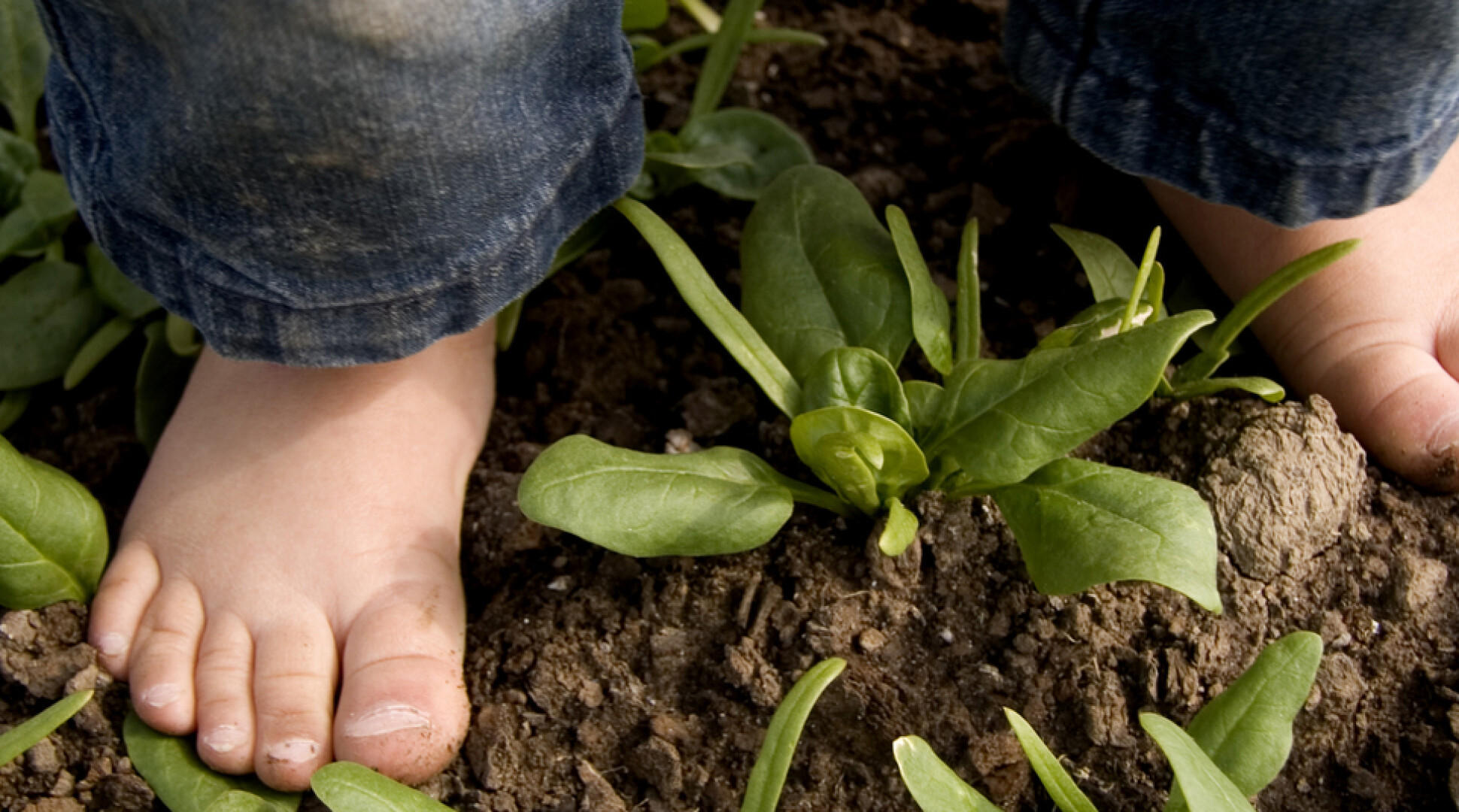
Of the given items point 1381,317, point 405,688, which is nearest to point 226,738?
point 405,688

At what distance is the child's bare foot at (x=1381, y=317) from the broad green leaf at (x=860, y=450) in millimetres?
409

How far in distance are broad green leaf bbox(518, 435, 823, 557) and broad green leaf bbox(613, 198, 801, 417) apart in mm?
95

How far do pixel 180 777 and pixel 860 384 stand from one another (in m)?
0.64

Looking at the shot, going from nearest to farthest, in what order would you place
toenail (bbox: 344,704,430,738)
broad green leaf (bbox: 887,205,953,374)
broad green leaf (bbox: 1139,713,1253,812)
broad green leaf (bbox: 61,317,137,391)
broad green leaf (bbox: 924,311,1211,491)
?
broad green leaf (bbox: 1139,713,1253,812)
broad green leaf (bbox: 924,311,1211,491)
toenail (bbox: 344,704,430,738)
broad green leaf (bbox: 887,205,953,374)
broad green leaf (bbox: 61,317,137,391)

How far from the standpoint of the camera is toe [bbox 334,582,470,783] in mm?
944

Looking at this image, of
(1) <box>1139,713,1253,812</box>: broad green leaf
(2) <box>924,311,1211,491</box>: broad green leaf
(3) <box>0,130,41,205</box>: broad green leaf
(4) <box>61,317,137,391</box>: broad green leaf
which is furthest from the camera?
(3) <box>0,130,41,205</box>: broad green leaf

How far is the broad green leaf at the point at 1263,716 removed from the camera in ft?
2.67

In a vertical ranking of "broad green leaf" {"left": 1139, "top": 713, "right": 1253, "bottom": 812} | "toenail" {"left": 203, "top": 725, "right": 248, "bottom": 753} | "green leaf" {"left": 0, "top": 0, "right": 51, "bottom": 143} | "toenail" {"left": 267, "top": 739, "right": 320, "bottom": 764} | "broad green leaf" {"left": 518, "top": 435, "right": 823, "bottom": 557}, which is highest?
"broad green leaf" {"left": 1139, "top": 713, "right": 1253, "bottom": 812}

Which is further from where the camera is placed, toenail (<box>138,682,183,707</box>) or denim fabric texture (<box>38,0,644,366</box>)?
toenail (<box>138,682,183,707</box>)

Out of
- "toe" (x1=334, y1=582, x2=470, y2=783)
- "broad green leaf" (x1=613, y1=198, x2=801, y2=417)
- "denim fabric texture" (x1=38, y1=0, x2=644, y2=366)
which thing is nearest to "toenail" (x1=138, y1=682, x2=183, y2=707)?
"toe" (x1=334, y1=582, x2=470, y2=783)

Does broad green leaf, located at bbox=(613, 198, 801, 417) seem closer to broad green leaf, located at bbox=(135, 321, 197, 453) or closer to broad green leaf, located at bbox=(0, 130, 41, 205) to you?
broad green leaf, located at bbox=(135, 321, 197, 453)

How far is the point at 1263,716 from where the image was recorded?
82cm

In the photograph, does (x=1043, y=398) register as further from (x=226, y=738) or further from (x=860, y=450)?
(x=226, y=738)

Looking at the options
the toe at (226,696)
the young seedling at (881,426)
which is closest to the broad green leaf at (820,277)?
the young seedling at (881,426)
